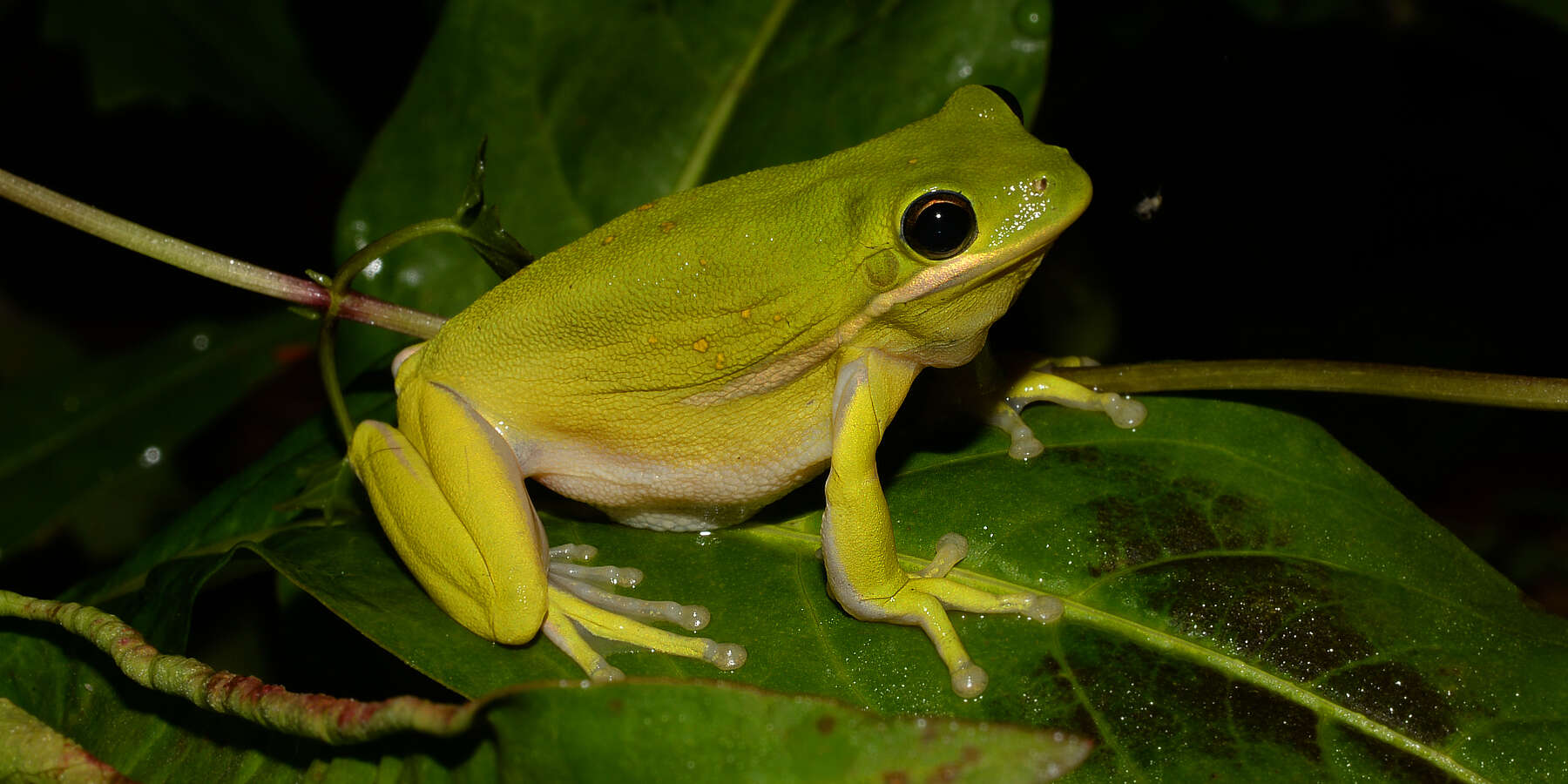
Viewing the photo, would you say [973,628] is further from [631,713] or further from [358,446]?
[358,446]

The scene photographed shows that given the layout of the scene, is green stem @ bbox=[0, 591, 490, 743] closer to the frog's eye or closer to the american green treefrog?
the american green treefrog

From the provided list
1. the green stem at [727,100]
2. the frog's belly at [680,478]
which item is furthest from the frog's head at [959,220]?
the green stem at [727,100]

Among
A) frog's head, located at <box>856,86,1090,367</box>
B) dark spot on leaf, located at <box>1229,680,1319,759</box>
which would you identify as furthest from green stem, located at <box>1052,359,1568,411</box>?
dark spot on leaf, located at <box>1229,680,1319,759</box>

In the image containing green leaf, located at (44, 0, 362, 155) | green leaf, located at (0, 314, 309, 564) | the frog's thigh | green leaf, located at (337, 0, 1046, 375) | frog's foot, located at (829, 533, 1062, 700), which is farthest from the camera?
green leaf, located at (44, 0, 362, 155)

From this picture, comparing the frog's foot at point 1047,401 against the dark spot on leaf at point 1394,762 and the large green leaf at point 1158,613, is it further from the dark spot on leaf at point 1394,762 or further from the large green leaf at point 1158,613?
the dark spot on leaf at point 1394,762

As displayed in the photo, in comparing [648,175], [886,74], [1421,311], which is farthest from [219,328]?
[1421,311]

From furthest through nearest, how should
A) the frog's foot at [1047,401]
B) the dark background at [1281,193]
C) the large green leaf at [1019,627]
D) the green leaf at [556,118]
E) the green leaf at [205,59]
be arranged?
the green leaf at [205,59] < the dark background at [1281,193] < the green leaf at [556,118] < the frog's foot at [1047,401] < the large green leaf at [1019,627]
